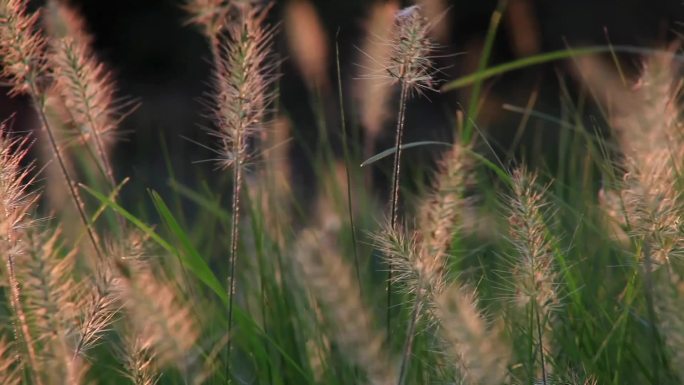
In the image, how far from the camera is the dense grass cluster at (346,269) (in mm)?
1304

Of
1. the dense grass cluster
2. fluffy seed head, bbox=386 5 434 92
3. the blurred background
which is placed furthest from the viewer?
the blurred background

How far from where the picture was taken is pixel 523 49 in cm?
297

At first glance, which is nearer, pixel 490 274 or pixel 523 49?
pixel 490 274

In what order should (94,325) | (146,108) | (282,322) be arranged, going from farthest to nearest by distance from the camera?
(146,108)
(282,322)
(94,325)

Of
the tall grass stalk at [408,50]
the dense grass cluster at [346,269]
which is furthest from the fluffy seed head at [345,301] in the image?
the tall grass stalk at [408,50]

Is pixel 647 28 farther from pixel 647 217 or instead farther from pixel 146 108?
pixel 647 217

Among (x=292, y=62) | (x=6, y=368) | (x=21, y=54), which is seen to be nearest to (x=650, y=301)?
(x=21, y=54)

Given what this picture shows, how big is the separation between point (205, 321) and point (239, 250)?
42 cm

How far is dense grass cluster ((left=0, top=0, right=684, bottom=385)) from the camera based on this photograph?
130 centimetres

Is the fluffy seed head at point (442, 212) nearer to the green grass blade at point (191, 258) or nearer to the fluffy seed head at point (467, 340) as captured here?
the fluffy seed head at point (467, 340)

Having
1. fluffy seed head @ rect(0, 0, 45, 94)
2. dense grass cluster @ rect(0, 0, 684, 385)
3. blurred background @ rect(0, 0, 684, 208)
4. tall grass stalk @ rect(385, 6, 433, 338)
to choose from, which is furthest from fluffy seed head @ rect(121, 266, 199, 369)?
blurred background @ rect(0, 0, 684, 208)

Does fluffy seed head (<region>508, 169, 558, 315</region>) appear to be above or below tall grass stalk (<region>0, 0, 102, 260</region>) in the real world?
below

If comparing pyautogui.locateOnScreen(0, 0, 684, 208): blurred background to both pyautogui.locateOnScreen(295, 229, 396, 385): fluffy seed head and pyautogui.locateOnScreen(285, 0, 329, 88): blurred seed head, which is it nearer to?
pyautogui.locateOnScreen(285, 0, 329, 88): blurred seed head

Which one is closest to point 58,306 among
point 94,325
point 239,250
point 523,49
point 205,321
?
point 94,325
